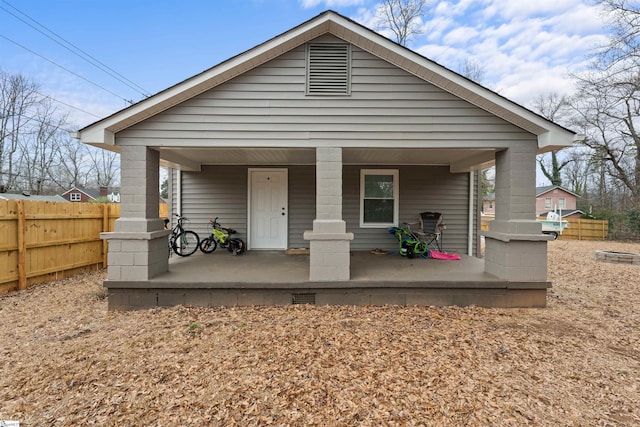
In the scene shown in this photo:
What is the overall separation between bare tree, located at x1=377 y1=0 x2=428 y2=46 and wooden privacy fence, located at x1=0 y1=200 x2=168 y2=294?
45.5 ft

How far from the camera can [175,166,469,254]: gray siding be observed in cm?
739

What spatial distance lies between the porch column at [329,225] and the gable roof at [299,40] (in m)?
1.61

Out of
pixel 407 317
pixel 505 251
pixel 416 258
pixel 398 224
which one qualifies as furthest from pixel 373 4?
pixel 407 317

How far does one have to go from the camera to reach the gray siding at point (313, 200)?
24.2 ft

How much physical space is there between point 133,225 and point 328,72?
12.1ft

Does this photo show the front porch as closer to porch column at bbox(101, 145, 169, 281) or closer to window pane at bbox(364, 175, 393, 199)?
porch column at bbox(101, 145, 169, 281)

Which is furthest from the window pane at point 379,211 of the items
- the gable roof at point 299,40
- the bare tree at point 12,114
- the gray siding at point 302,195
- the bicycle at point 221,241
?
the bare tree at point 12,114

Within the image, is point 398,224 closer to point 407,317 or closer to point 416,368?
point 407,317

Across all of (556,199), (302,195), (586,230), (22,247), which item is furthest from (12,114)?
(556,199)

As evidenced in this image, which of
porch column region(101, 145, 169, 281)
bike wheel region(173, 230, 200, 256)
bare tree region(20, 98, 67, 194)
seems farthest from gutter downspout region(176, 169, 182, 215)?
bare tree region(20, 98, 67, 194)

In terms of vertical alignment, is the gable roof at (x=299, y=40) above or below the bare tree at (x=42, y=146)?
below

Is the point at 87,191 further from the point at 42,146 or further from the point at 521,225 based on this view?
the point at 521,225

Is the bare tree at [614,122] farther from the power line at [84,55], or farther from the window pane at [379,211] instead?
the power line at [84,55]

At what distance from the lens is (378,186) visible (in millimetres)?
7465
